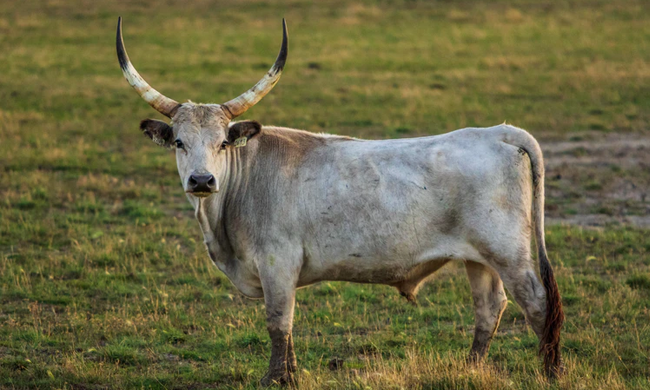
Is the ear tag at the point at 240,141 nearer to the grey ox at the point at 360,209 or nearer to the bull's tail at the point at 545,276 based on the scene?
the grey ox at the point at 360,209

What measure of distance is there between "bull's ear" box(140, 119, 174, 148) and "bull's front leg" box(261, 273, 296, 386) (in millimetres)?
1407

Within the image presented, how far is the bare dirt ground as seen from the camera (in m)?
12.5

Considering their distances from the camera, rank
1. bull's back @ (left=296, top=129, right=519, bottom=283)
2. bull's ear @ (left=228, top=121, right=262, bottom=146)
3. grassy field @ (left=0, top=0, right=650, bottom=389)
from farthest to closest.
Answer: grassy field @ (left=0, top=0, right=650, bottom=389), bull's ear @ (left=228, top=121, right=262, bottom=146), bull's back @ (left=296, top=129, right=519, bottom=283)

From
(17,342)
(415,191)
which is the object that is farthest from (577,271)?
(17,342)

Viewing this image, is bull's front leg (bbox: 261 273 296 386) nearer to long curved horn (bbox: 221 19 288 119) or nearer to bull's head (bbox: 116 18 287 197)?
bull's head (bbox: 116 18 287 197)

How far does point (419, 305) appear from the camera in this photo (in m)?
9.10

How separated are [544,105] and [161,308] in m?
13.7

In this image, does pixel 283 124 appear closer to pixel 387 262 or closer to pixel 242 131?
pixel 242 131

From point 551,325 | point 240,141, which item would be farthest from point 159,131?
point 551,325

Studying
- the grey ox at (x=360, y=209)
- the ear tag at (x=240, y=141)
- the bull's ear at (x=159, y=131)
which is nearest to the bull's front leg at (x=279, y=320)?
the grey ox at (x=360, y=209)

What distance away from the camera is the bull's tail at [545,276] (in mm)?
6602

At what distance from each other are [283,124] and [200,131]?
37.6 ft

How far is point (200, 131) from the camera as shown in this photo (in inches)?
270

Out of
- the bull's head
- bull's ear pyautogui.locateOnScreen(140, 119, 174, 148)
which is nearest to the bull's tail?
Result: the bull's head
